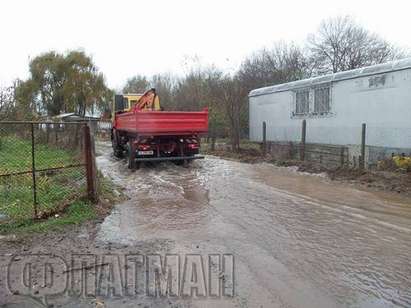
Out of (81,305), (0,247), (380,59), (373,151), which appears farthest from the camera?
(380,59)

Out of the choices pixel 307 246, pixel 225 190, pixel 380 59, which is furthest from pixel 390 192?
pixel 380 59

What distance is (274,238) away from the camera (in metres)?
Answer: 6.87

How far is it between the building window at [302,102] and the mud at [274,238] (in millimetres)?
7770

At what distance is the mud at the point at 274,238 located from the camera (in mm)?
4711

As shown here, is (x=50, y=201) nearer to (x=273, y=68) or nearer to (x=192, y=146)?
(x=192, y=146)

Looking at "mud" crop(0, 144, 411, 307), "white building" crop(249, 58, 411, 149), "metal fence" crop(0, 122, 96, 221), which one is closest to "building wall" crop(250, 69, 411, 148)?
"white building" crop(249, 58, 411, 149)

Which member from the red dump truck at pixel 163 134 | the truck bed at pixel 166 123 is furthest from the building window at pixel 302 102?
the truck bed at pixel 166 123

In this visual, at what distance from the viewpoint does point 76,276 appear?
5.04 meters

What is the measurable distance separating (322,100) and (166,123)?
7.03 metres

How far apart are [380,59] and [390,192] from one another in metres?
29.4

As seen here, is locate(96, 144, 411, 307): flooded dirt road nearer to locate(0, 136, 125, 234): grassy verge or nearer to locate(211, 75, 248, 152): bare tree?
locate(0, 136, 125, 234): grassy verge

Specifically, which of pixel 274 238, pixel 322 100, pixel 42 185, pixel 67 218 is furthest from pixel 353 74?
pixel 67 218

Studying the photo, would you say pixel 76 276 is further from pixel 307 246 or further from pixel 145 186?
pixel 145 186

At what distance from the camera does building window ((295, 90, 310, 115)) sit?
63.6 ft
